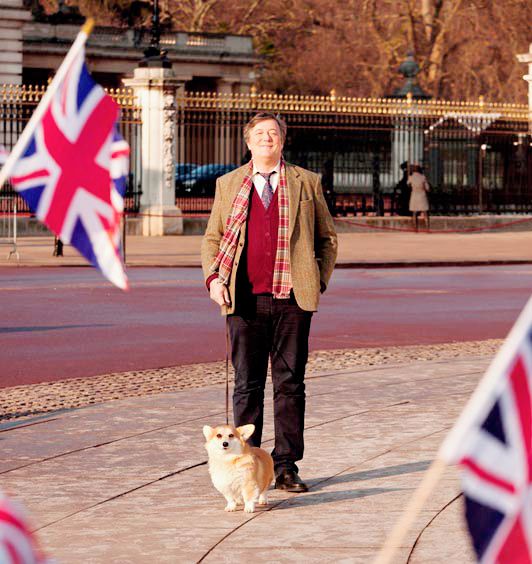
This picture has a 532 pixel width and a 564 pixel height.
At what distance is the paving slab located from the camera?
247 inches

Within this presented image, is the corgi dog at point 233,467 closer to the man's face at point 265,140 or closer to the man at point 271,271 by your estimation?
the man at point 271,271

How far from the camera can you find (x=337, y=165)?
35562mm

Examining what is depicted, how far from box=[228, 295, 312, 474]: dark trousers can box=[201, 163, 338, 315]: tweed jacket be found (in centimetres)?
10

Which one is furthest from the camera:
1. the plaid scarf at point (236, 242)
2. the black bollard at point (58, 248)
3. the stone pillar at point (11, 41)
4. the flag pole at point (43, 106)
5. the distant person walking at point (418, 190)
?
the stone pillar at point (11, 41)

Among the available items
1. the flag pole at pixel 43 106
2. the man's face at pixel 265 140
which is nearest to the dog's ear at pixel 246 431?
the man's face at pixel 265 140

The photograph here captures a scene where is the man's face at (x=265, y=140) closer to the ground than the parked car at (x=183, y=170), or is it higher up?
higher up

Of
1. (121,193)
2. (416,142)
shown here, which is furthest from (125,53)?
(121,193)

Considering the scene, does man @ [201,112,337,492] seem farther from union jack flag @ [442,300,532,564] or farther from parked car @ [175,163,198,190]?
parked car @ [175,163,198,190]

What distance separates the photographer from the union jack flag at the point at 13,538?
2.84 metres

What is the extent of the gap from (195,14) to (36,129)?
67.7 metres

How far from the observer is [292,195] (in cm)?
743

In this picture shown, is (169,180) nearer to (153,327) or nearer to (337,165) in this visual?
(337,165)

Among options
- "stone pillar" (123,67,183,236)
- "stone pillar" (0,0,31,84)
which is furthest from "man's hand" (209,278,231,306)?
"stone pillar" (0,0,31,84)

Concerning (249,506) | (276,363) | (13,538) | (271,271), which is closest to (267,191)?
(271,271)
